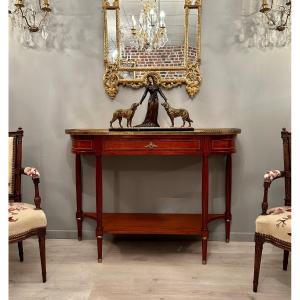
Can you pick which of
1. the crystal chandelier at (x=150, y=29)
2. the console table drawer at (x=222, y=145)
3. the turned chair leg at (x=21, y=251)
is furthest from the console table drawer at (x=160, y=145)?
the turned chair leg at (x=21, y=251)

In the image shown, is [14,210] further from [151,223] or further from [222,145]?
[222,145]

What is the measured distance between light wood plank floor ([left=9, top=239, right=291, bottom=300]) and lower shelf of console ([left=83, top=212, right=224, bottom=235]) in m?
0.23

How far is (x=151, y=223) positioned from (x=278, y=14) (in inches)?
78.6

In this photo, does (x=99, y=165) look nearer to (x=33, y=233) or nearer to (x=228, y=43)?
(x=33, y=233)

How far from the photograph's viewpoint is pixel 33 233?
2.26 m

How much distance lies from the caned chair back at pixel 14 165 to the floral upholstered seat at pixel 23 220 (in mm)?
260

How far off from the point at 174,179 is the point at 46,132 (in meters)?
1.22

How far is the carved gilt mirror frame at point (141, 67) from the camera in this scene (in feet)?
10.0

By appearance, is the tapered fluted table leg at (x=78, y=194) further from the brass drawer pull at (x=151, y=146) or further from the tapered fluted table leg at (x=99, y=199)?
the brass drawer pull at (x=151, y=146)

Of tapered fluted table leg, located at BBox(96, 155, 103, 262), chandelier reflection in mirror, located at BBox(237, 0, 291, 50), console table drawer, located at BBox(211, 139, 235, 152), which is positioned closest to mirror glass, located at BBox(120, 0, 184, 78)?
chandelier reflection in mirror, located at BBox(237, 0, 291, 50)

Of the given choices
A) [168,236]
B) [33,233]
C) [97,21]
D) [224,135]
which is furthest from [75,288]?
[97,21]

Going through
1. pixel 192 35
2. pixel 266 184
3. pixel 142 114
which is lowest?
pixel 266 184

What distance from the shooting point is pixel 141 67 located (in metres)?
3.10

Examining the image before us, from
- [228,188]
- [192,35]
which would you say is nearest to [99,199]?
[228,188]
